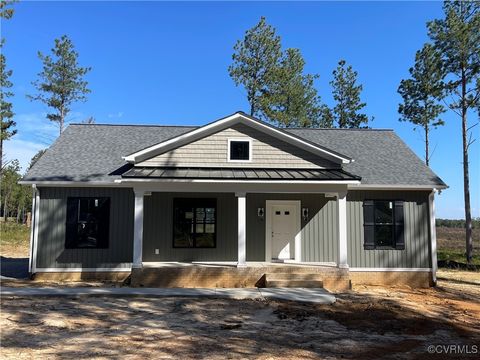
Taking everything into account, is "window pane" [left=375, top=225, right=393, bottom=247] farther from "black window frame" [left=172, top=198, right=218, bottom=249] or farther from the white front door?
"black window frame" [left=172, top=198, right=218, bottom=249]

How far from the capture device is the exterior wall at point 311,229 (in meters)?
13.8

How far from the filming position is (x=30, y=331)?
7242mm

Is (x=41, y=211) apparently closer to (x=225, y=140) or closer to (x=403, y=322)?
(x=225, y=140)

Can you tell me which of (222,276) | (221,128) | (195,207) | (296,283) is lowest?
(296,283)

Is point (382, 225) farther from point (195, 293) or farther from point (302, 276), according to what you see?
point (195, 293)

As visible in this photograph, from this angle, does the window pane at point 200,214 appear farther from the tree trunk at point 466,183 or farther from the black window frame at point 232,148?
the tree trunk at point 466,183

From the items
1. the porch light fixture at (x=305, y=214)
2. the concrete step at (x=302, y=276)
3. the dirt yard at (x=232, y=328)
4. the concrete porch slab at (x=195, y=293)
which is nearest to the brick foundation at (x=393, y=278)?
the concrete step at (x=302, y=276)

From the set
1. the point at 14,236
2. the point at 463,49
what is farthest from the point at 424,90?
Result: the point at 14,236

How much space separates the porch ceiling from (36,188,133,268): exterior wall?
156 cm

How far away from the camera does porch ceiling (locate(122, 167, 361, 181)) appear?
1185 cm

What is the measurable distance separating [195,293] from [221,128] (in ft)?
17.6

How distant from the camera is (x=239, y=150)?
525 inches

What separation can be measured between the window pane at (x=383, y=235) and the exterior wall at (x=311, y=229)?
1322mm

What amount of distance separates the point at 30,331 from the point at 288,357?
4602 millimetres
